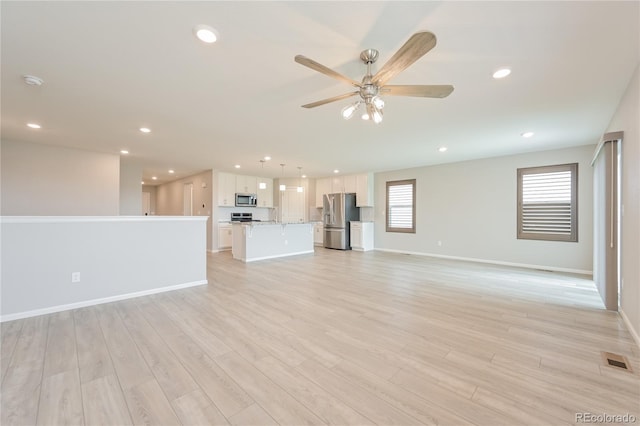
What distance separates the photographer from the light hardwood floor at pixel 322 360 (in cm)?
155

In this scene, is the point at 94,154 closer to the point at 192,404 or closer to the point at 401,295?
the point at 192,404

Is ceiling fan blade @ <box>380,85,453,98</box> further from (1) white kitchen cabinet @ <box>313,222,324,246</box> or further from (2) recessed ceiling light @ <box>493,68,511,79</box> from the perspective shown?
(1) white kitchen cabinet @ <box>313,222,324,246</box>

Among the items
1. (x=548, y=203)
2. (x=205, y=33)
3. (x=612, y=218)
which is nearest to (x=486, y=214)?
(x=548, y=203)

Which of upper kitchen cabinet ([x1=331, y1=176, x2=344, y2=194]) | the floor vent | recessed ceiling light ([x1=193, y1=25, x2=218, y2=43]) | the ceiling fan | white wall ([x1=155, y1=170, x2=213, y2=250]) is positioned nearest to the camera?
the ceiling fan

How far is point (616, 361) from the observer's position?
2.08 m

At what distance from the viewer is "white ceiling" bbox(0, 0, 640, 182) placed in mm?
1750

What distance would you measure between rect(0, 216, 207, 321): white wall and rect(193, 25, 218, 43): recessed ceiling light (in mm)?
2780

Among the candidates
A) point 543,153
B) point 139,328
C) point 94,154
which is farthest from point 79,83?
point 543,153

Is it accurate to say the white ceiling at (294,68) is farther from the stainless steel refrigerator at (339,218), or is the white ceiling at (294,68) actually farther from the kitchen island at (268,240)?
the stainless steel refrigerator at (339,218)

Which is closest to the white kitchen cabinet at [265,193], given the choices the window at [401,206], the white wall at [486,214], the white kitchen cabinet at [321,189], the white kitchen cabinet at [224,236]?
the white kitchen cabinet at [224,236]

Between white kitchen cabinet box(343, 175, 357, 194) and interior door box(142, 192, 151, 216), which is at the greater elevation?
white kitchen cabinet box(343, 175, 357, 194)

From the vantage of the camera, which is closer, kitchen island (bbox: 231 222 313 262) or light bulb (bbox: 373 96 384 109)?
light bulb (bbox: 373 96 384 109)

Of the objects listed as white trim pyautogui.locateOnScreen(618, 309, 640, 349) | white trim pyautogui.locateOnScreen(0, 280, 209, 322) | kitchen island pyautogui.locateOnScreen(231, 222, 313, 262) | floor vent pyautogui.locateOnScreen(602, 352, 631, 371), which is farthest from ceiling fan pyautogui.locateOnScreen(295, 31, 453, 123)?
kitchen island pyautogui.locateOnScreen(231, 222, 313, 262)

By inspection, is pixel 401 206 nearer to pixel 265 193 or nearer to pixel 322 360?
pixel 265 193
